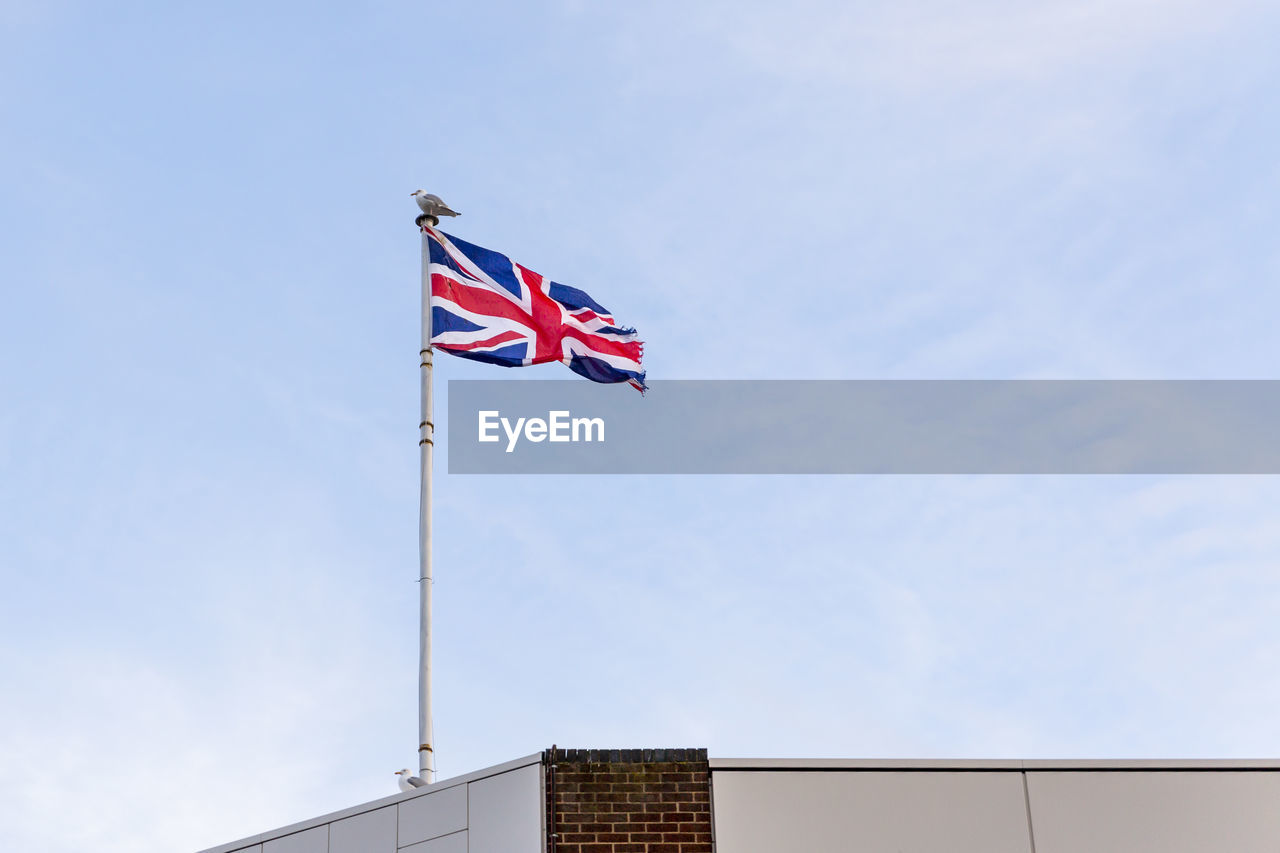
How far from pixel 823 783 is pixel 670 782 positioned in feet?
4.50

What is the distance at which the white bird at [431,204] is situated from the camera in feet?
68.2

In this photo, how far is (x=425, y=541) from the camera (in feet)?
61.3

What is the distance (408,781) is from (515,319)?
657 cm

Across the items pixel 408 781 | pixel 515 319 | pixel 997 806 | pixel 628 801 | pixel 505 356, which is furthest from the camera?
pixel 515 319

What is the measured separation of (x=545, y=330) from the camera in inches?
827

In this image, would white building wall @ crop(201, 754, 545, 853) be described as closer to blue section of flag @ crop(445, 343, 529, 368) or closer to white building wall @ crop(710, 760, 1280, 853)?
white building wall @ crop(710, 760, 1280, 853)

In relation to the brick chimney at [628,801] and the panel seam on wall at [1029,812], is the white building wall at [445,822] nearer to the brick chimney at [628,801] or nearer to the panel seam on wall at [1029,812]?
the brick chimney at [628,801]

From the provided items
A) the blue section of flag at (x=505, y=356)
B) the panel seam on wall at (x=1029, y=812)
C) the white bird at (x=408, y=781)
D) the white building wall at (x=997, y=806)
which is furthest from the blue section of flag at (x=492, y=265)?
the panel seam on wall at (x=1029, y=812)

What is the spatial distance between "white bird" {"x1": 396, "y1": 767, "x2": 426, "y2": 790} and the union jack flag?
5606mm

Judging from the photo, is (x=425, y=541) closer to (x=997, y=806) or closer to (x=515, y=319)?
(x=515, y=319)

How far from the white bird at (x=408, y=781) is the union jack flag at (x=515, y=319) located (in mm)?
5606

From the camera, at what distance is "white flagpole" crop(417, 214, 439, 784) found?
56.3 feet

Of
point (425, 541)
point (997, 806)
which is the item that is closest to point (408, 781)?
point (425, 541)

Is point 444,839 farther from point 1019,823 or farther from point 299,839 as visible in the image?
point 1019,823
